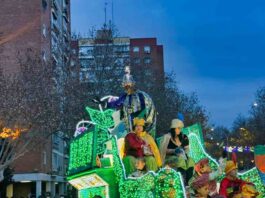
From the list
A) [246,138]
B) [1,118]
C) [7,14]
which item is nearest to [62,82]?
[1,118]

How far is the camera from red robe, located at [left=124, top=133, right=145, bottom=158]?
905 centimetres

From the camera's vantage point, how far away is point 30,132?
82.2ft

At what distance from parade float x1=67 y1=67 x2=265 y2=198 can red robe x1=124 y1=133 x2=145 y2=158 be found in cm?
21

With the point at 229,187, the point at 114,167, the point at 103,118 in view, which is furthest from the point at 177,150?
the point at 103,118

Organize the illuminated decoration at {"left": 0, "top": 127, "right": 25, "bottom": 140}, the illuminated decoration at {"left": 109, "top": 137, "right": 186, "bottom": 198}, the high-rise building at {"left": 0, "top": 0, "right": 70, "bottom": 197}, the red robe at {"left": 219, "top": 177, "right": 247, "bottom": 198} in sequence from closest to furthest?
the illuminated decoration at {"left": 109, "top": 137, "right": 186, "bottom": 198} < the red robe at {"left": 219, "top": 177, "right": 247, "bottom": 198} < the illuminated decoration at {"left": 0, "top": 127, "right": 25, "bottom": 140} < the high-rise building at {"left": 0, "top": 0, "right": 70, "bottom": 197}

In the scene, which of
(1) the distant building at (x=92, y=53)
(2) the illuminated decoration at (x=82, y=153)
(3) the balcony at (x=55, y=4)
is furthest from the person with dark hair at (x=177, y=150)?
(3) the balcony at (x=55, y=4)

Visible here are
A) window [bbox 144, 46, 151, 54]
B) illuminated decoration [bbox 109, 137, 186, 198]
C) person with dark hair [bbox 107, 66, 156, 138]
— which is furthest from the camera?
window [bbox 144, 46, 151, 54]

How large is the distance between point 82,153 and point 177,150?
6.38 ft

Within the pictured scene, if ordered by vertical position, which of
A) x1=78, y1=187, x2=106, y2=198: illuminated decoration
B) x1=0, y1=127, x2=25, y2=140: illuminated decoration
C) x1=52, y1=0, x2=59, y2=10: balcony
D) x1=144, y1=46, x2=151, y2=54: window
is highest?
x1=144, y1=46, x2=151, y2=54: window

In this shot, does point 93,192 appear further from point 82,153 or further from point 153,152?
point 153,152

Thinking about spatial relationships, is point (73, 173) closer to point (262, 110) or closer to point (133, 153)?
point (133, 153)

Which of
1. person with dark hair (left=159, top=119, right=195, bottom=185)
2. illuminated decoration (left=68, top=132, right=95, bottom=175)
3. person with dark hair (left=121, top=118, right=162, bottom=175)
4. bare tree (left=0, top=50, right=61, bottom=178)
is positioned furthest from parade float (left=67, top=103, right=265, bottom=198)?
bare tree (left=0, top=50, right=61, bottom=178)

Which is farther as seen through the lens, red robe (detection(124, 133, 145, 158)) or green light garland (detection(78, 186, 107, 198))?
green light garland (detection(78, 186, 107, 198))

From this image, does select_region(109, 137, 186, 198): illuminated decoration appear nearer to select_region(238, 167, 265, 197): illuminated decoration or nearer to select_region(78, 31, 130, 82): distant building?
select_region(238, 167, 265, 197): illuminated decoration
